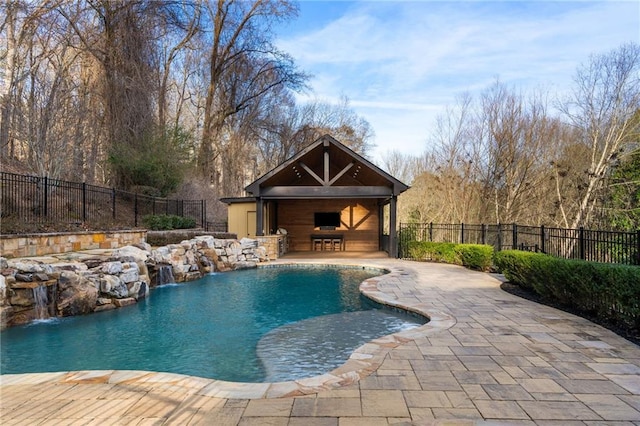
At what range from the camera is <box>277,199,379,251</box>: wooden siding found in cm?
1623

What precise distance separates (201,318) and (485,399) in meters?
4.32

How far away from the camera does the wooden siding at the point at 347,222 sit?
53.3 ft

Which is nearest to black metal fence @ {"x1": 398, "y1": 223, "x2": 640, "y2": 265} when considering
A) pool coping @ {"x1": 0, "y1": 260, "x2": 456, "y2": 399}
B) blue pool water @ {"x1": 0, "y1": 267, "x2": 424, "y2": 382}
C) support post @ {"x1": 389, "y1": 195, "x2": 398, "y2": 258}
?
support post @ {"x1": 389, "y1": 195, "x2": 398, "y2": 258}

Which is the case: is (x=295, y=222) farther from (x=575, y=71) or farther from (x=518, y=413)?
(x=518, y=413)

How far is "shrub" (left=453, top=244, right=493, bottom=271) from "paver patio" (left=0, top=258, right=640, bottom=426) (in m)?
5.76

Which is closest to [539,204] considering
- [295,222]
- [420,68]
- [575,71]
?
[575,71]

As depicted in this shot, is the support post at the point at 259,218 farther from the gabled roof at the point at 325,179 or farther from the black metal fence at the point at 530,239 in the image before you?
the black metal fence at the point at 530,239

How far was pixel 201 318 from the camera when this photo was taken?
5.73 m

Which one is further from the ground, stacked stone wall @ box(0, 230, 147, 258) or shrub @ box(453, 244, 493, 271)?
stacked stone wall @ box(0, 230, 147, 258)

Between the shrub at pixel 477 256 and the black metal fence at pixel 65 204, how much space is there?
10695 mm

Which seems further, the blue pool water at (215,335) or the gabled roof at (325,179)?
the gabled roof at (325,179)

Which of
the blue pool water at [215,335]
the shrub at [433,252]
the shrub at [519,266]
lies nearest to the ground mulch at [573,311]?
the shrub at [519,266]

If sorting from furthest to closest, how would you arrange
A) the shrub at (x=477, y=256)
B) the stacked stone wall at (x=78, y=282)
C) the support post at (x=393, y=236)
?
the support post at (x=393, y=236)
the shrub at (x=477, y=256)
the stacked stone wall at (x=78, y=282)

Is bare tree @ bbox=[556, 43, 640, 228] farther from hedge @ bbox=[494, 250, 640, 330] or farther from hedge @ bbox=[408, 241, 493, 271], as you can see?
hedge @ bbox=[494, 250, 640, 330]
